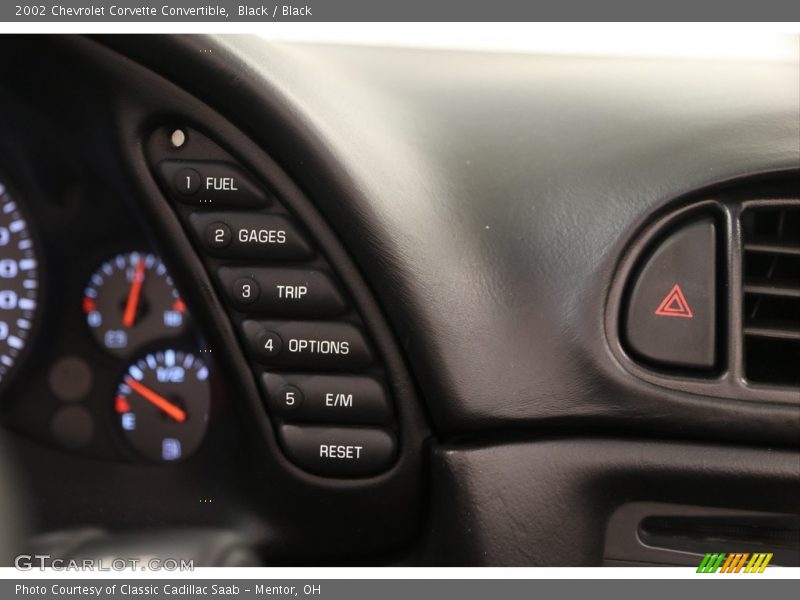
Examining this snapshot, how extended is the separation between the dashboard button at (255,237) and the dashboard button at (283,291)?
0.07 ft

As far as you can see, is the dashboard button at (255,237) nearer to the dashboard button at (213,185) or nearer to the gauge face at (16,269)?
the dashboard button at (213,185)

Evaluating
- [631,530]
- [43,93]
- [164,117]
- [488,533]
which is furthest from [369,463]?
[43,93]

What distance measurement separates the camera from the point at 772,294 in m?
1.10

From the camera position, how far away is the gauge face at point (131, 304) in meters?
1.32

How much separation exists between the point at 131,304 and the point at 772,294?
847 millimetres

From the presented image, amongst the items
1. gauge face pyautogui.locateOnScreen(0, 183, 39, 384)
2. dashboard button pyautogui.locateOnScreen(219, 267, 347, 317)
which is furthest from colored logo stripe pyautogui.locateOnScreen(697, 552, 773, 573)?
gauge face pyautogui.locateOnScreen(0, 183, 39, 384)

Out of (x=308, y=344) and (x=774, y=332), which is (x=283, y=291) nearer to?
(x=308, y=344)

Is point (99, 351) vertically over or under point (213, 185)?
under

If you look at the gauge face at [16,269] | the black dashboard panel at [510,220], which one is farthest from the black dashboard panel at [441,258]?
the gauge face at [16,269]

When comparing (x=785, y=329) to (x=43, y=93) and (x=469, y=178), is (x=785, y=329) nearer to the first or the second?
(x=469, y=178)

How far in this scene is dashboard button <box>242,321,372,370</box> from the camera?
1.17m

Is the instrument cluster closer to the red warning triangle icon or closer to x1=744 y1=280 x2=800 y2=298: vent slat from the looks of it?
the red warning triangle icon

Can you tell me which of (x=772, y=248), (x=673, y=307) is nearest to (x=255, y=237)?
(x=673, y=307)

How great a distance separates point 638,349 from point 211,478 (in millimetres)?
598
